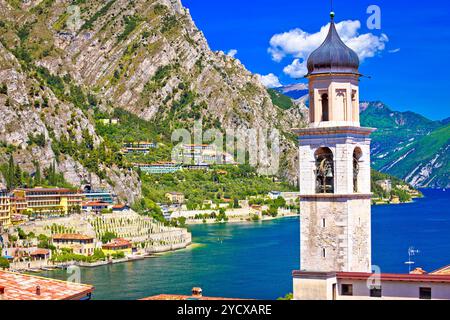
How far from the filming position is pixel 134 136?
18062 centimetres

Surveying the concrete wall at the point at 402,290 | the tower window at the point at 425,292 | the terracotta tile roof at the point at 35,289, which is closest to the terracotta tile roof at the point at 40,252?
the terracotta tile roof at the point at 35,289

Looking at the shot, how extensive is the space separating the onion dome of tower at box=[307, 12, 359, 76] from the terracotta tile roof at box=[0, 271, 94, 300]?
25.0ft

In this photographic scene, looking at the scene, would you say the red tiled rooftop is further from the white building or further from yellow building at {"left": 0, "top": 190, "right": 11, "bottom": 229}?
yellow building at {"left": 0, "top": 190, "right": 11, "bottom": 229}

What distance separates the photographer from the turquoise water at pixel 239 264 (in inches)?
2398

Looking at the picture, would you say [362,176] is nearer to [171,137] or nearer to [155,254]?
[155,254]

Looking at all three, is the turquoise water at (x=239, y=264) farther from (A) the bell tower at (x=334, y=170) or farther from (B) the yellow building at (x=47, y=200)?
(A) the bell tower at (x=334, y=170)

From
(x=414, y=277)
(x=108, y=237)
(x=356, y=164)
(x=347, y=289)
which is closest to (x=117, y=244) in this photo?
(x=108, y=237)

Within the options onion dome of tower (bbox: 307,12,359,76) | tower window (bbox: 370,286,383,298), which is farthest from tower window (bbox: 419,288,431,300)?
onion dome of tower (bbox: 307,12,359,76)

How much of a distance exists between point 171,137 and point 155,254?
336 feet

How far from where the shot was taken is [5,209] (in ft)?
297

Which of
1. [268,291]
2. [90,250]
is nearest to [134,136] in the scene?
[90,250]

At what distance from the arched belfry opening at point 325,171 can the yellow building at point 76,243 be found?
6497 centimetres

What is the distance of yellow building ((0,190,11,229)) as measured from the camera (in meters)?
88.5

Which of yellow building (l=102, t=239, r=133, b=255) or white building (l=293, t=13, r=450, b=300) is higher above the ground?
white building (l=293, t=13, r=450, b=300)
